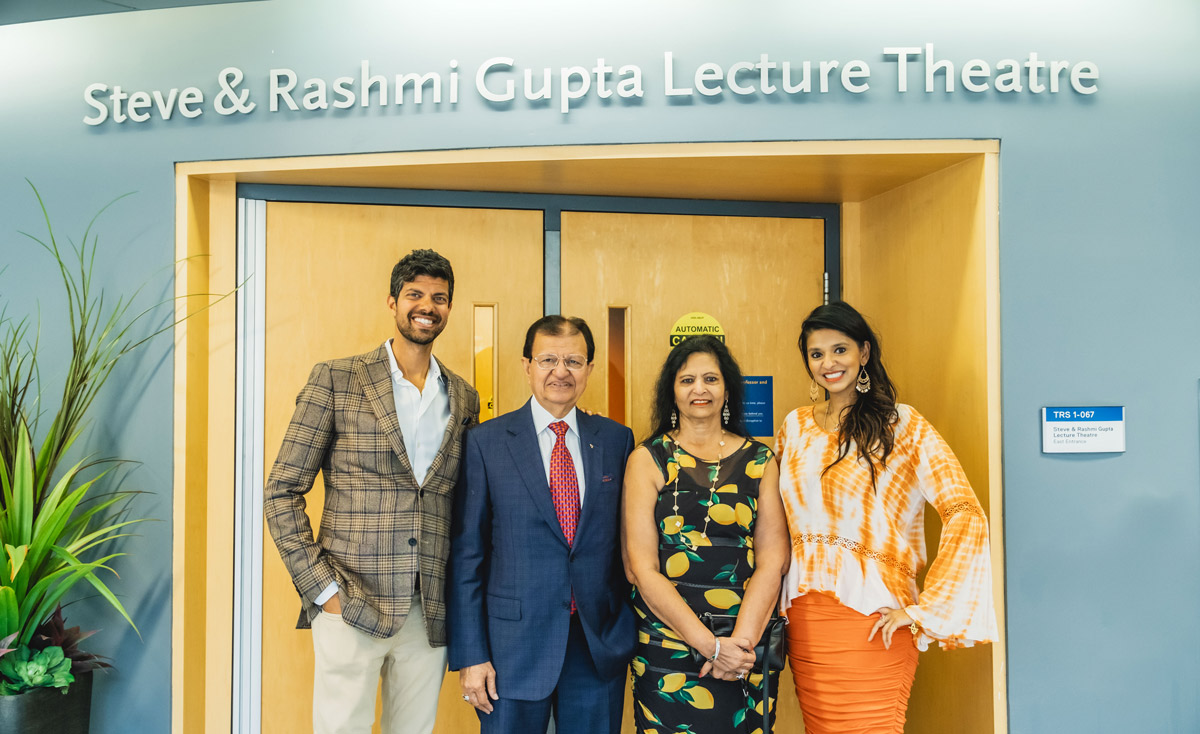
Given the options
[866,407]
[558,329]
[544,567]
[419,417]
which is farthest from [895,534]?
[419,417]

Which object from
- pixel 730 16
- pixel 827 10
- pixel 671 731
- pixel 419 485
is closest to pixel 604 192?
pixel 730 16

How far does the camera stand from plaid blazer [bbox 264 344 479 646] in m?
2.13

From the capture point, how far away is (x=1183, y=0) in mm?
2523

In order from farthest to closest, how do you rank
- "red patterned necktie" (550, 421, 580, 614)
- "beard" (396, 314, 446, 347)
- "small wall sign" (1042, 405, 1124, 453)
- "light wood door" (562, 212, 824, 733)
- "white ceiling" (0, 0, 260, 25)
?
"white ceiling" (0, 0, 260, 25), "light wood door" (562, 212, 824, 733), "small wall sign" (1042, 405, 1124, 453), "beard" (396, 314, 446, 347), "red patterned necktie" (550, 421, 580, 614)

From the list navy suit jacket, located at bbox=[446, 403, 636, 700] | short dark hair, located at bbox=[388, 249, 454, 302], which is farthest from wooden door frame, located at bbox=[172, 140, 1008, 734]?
navy suit jacket, located at bbox=[446, 403, 636, 700]

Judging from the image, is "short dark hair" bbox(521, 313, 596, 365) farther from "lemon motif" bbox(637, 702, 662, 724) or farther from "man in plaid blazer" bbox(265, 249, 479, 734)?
"lemon motif" bbox(637, 702, 662, 724)

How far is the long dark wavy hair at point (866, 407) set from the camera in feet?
6.91

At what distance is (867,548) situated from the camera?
2096 mm

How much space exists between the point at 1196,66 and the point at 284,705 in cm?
403

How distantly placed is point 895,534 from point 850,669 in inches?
15.9

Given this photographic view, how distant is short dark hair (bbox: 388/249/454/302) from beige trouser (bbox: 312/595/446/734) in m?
0.97

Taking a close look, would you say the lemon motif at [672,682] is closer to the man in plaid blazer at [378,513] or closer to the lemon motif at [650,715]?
the lemon motif at [650,715]

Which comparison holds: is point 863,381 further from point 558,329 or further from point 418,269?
point 418,269

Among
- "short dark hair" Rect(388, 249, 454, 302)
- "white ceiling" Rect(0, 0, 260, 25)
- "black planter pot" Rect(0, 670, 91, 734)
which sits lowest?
"black planter pot" Rect(0, 670, 91, 734)
